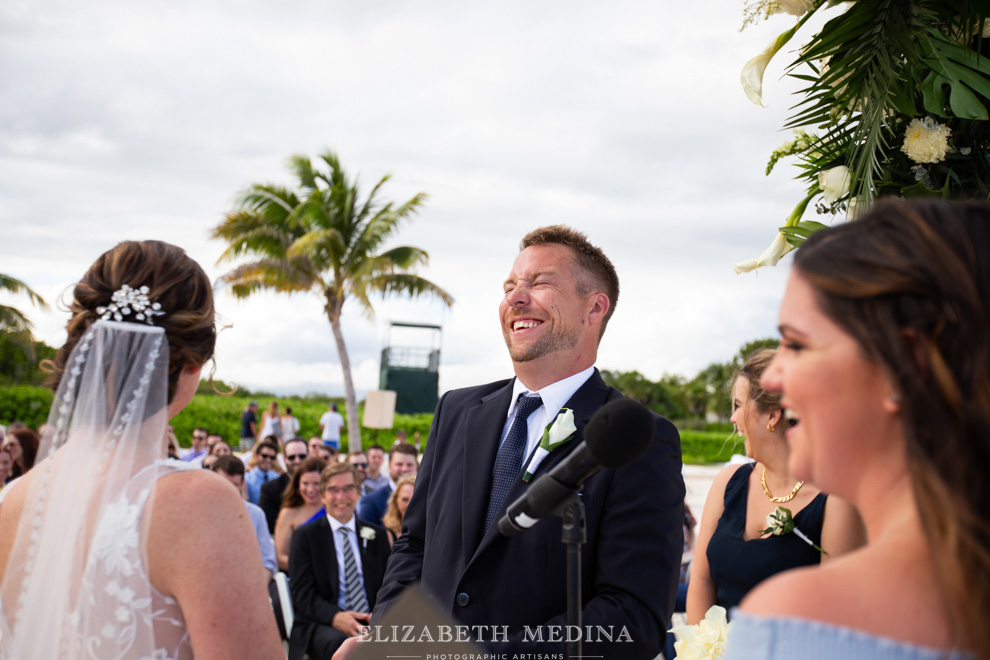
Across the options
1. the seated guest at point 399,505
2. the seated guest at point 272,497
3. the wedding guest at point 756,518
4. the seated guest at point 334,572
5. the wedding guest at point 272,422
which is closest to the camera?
the wedding guest at point 756,518

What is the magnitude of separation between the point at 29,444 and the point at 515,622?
811cm

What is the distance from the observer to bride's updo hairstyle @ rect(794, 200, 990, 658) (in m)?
0.99

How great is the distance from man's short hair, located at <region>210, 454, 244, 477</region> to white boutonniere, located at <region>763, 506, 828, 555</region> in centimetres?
640

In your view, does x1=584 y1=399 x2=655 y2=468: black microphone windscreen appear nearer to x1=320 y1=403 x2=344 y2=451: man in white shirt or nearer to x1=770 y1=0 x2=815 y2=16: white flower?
x1=770 y1=0 x2=815 y2=16: white flower

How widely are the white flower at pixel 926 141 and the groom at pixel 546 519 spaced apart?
1.23 m

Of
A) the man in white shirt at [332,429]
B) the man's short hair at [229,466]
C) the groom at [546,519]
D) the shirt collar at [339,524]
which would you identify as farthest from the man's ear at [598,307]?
the man in white shirt at [332,429]

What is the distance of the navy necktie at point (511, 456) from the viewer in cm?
282

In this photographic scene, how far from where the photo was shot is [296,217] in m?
19.5

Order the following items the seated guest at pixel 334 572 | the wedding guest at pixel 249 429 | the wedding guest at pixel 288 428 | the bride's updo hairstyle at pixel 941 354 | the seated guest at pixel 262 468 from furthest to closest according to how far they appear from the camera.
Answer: the wedding guest at pixel 249 429 < the wedding guest at pixel 288 428 < the seated guest at pixel 262 468 < the seated guest at pixel 334 572 < the bride's updo hairstyle at pixel 941 354

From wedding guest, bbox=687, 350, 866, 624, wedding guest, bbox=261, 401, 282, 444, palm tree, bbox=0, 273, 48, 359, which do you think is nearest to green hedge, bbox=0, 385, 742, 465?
palm tree, bbox=0, 273, 48, 359

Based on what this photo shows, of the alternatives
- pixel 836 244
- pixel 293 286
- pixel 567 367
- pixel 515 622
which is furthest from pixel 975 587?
pixel 293 286

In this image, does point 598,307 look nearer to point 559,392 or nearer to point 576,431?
point 559,392

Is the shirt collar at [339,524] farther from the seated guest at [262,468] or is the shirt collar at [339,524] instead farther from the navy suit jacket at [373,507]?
the seated guest at [262,468]

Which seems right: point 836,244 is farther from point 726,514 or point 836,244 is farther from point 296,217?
point 296,217
